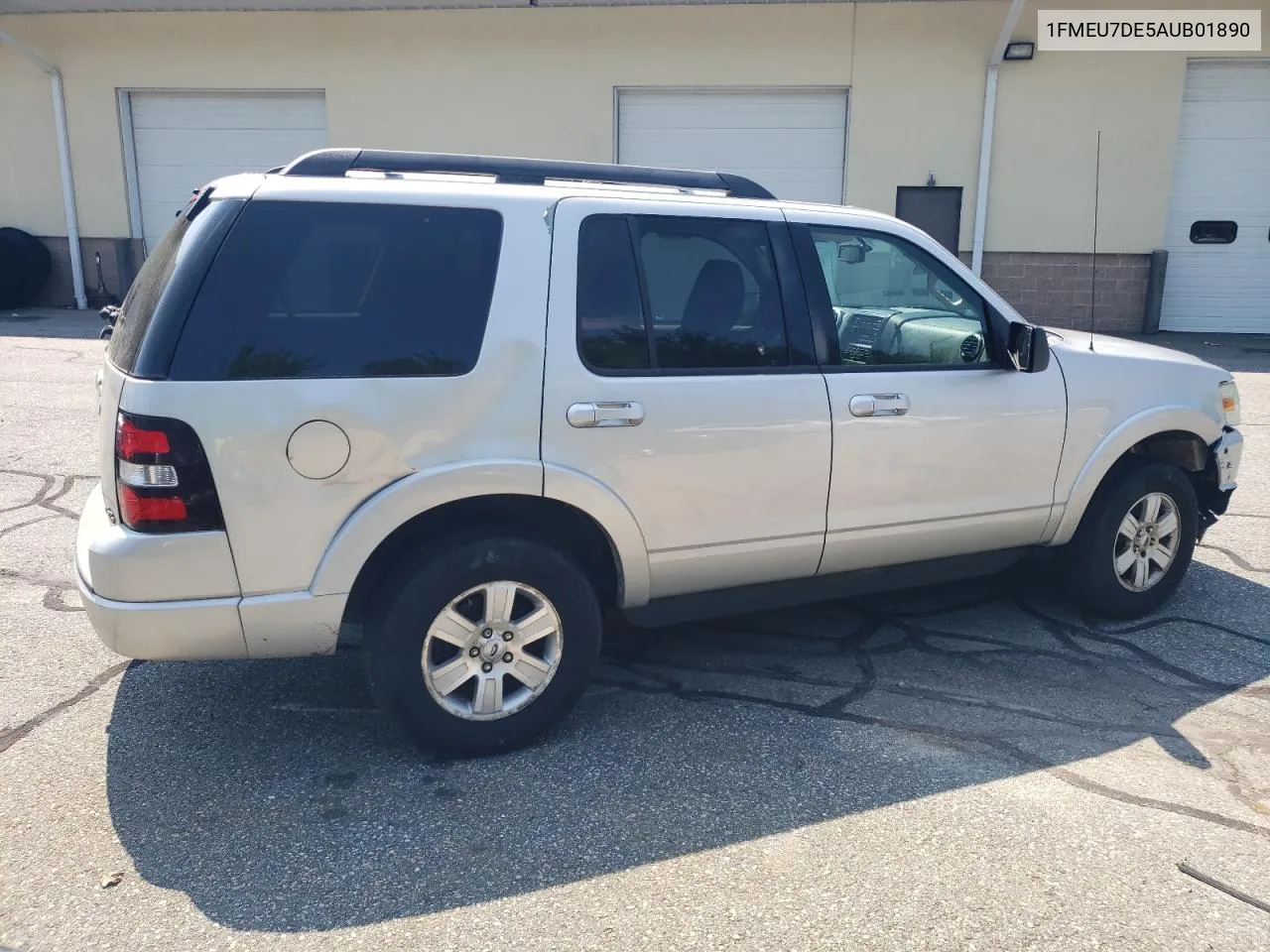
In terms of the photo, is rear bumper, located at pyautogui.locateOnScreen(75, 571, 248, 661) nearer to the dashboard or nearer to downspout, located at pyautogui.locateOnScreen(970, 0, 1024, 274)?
the dashboard

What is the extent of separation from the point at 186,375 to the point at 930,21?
13668 mm

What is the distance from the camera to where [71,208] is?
16.3m

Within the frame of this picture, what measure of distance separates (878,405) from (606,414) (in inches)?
44.9

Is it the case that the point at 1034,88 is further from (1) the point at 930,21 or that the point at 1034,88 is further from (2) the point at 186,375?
(2) the point at 186,375

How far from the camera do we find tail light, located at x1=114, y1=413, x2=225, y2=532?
9.80 feet

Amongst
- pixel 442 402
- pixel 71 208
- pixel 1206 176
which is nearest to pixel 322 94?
pixel 71 208

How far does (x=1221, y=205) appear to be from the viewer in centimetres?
1448

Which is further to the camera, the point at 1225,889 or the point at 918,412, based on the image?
the point at 918,412

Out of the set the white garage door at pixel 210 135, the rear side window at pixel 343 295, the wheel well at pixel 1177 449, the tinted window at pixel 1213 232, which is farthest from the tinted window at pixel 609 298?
the tinted window at pixel 1213 232

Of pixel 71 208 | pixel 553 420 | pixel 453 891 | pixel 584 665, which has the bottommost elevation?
pixel 453 891

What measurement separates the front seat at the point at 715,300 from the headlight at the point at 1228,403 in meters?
2.62

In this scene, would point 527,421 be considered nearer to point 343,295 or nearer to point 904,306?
point 343,295

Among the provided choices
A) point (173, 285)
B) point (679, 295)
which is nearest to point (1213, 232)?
point (679, 295)

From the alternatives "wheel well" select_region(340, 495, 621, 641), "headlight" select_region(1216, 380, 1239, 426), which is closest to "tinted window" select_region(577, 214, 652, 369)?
"wheel well" select_region(340, 495, 621, 641)
